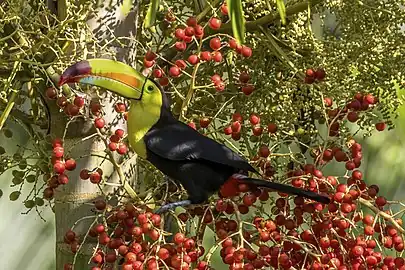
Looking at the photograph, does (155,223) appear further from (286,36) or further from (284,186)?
(286,36)

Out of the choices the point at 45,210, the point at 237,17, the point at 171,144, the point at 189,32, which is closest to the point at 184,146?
the point at 171,144

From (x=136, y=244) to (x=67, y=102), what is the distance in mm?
165

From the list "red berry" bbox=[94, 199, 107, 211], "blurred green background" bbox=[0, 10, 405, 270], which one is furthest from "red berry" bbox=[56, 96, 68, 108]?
"blurred green background" bbox=[0, 10, 405, 270]

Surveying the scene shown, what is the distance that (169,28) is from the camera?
91 centimetres

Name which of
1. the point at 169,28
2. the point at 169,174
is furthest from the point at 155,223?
the point at 169,28

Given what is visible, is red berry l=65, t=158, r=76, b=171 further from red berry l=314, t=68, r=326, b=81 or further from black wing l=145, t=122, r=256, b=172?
red berry l=314, t=68, r=326, b=81

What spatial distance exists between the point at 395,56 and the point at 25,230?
0.96m

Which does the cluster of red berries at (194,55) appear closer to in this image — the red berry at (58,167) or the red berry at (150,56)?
the red berry at (150,56)

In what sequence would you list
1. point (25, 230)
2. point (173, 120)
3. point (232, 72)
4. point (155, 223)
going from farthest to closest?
point (25, 230) → point (232, 72) → point (173, 120) → point (155, 223)

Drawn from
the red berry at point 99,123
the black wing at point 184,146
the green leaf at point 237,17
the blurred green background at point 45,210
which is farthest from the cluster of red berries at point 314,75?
the blurred green background at point 45,210

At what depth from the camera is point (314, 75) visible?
2.67 feet

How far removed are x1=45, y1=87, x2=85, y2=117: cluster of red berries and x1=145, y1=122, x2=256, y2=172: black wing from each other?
0.07 metres

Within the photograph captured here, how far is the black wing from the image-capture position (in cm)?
81

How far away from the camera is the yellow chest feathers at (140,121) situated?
2.69ft
